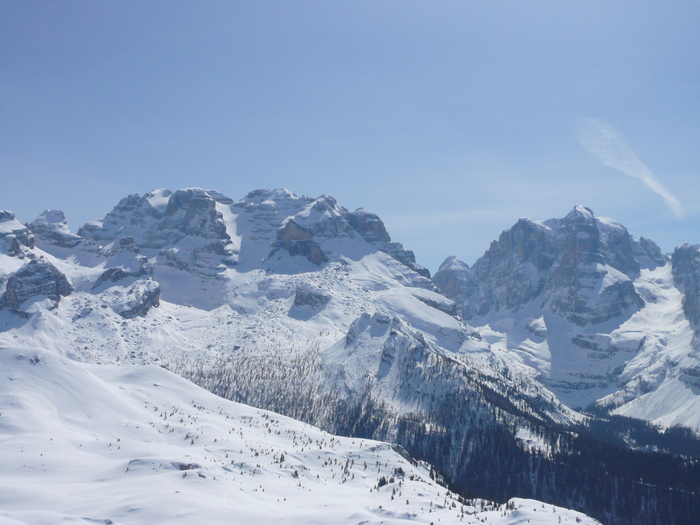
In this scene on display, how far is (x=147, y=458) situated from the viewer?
11906cm

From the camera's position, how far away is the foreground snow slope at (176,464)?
320ft

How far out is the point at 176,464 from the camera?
11750 cm

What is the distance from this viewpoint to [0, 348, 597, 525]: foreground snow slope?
320 feet

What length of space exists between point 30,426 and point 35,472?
81.4 ft

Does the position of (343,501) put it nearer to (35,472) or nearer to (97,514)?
(97,514)

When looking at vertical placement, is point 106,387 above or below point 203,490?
above

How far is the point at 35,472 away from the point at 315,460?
6009cm

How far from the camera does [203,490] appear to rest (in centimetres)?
10850

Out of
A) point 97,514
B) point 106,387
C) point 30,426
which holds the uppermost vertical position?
point 106,387

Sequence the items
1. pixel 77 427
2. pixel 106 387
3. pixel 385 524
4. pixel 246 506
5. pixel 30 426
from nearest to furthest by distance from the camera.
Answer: pixel 385 524 < pixel 246 506 < pixel 30 426 < pixel 77 427 < pixel 106 387

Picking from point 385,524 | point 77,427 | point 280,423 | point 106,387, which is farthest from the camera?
point 280,423

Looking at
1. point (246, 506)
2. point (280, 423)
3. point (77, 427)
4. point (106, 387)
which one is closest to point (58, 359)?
point (106, 387)

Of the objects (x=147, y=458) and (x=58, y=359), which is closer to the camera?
(x=147, y=458)

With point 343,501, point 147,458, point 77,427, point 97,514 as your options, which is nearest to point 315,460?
point 343,501
